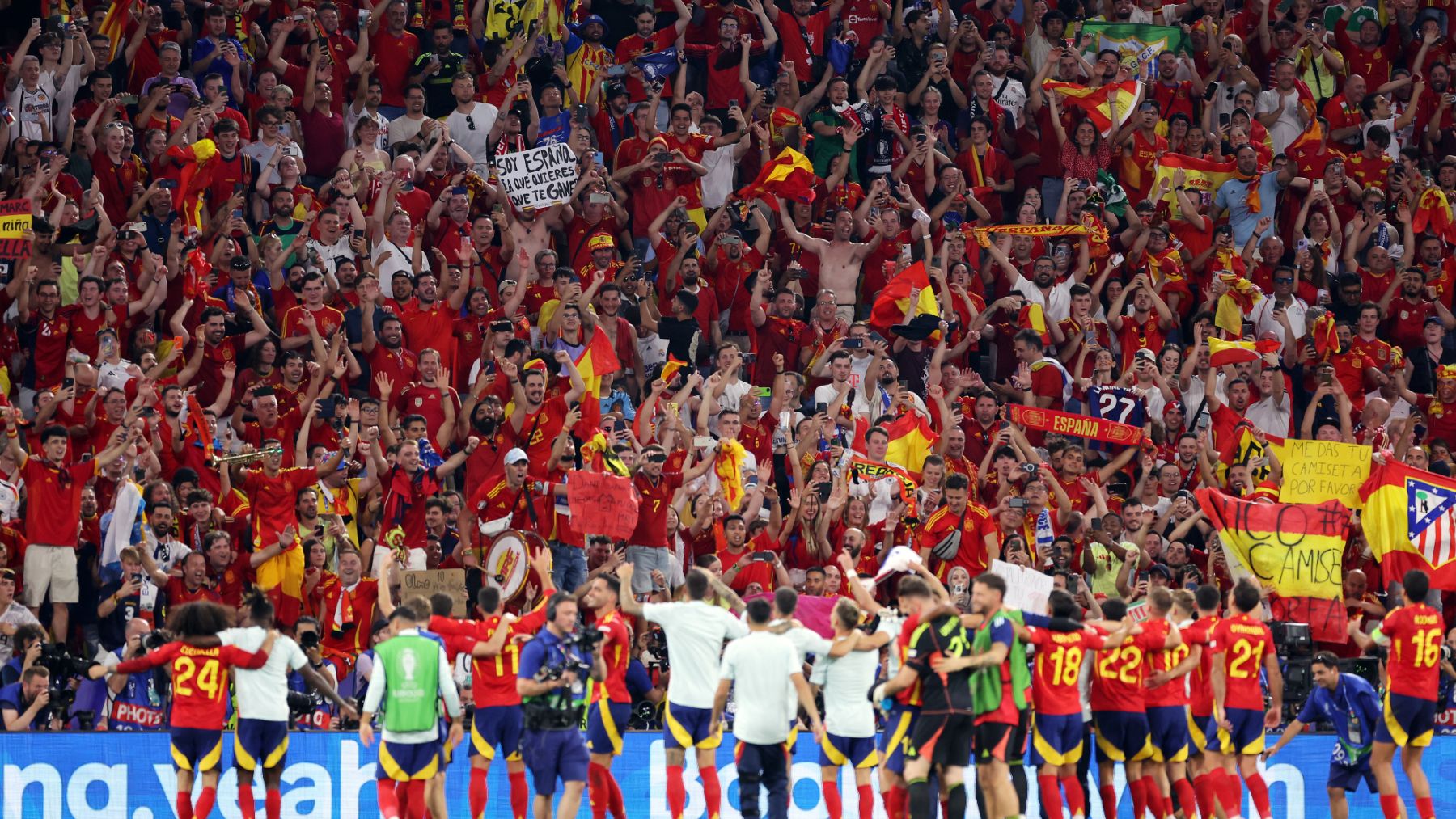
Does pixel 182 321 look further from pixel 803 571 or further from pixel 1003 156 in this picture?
pixel 1003 156

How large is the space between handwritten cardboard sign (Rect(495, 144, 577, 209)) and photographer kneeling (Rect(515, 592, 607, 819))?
7.69m

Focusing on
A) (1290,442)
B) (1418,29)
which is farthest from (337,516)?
(1418,29)

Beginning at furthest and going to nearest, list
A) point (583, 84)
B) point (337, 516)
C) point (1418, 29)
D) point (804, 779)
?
point (1418, 29)
point (583, 84)
point (337, 516)
point (804, 779)

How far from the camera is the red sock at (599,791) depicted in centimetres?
1594

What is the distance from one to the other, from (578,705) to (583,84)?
10.5 meters

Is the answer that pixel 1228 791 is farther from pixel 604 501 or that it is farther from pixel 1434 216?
pixel 1434 216

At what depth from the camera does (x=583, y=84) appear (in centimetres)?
2439

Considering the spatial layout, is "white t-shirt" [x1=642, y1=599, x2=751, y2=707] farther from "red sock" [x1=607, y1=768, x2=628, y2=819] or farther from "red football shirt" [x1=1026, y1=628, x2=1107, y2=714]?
"red football shirt" [x1=1026, y1=628, x2=1107, y2=714]

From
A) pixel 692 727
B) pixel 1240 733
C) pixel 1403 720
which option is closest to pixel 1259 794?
pixel 1240 733

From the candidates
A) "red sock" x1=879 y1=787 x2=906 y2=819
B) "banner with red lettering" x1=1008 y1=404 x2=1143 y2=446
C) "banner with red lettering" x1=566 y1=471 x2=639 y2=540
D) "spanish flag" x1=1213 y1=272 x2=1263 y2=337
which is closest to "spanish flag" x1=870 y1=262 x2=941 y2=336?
"banner with red lettering" x1=1008 y1=404 x2=1143 y2=446

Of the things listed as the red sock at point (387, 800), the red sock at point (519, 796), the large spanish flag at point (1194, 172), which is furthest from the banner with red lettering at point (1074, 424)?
the red sock at point (387, 800)

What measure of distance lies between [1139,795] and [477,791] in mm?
4708

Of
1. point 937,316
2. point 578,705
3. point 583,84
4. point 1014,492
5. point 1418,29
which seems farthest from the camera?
point 1418,29

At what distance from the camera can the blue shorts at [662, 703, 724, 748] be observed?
1570cm
